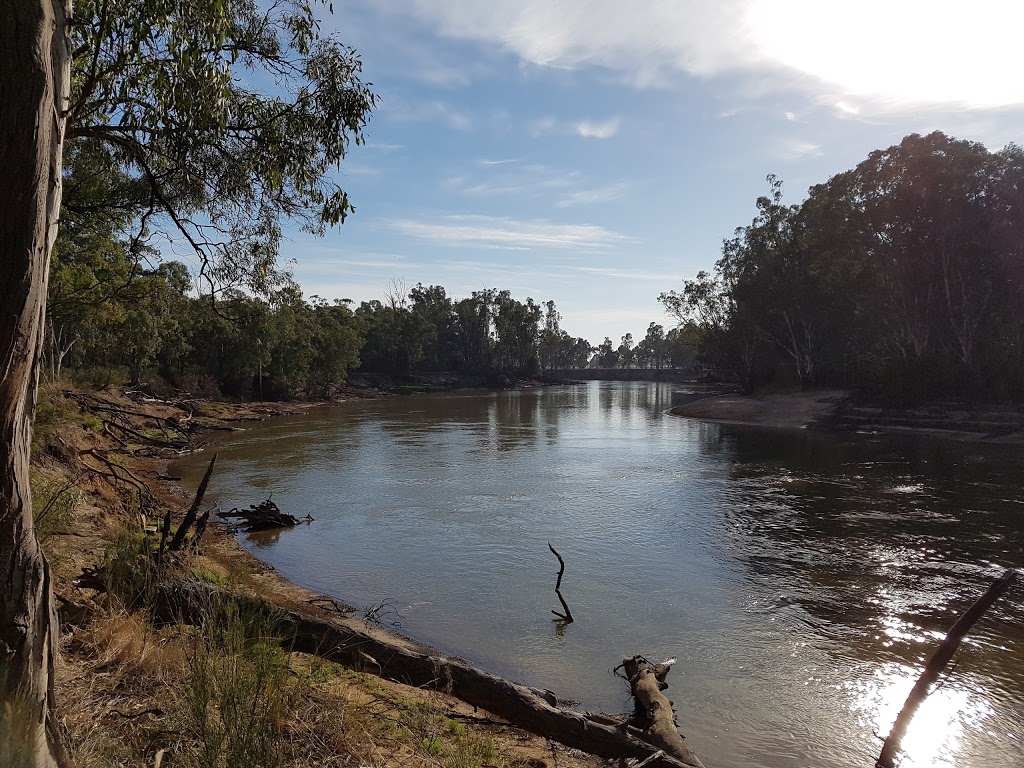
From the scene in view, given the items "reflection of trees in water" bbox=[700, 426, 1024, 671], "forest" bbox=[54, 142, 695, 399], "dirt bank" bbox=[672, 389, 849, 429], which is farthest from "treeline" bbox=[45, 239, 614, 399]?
"dirt bank" bbox=[672, 389, 849, 429]

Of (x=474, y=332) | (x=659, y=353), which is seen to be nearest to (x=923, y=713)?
(x=474, y=332)

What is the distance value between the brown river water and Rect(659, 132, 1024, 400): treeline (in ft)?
44.4

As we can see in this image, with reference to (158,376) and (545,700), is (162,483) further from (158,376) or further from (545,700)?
(158,376)

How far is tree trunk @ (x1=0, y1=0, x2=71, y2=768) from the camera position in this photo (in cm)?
313

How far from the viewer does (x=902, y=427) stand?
132ft

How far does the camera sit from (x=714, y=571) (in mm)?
13758

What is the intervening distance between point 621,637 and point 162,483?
54.7ft

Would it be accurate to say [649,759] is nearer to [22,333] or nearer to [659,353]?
[22,333]

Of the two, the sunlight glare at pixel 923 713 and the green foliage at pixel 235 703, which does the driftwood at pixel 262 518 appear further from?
the sunlight glare at pixel 923 713

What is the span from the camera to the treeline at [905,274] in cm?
3806

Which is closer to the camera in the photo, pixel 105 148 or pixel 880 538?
pixel 105 148

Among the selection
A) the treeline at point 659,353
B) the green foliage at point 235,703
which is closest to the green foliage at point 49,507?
the green foliage at point 235,703

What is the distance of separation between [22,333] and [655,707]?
23.1ft

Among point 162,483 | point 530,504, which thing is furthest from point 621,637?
point 162,483
